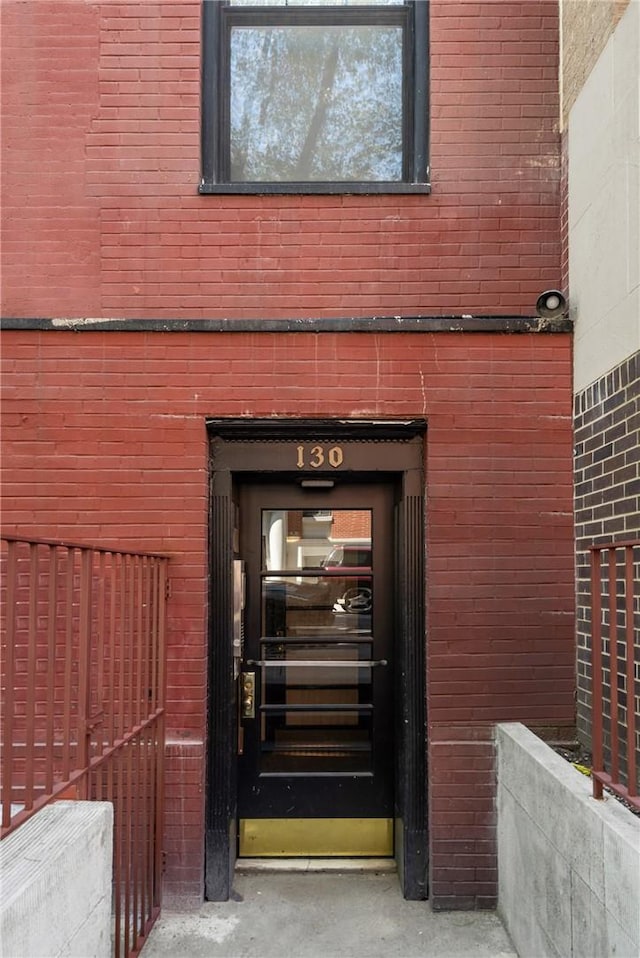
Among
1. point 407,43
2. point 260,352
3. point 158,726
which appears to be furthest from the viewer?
point 407,43


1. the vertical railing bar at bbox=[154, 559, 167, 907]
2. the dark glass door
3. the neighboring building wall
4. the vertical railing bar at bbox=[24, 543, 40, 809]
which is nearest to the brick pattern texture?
the neighboring building wall

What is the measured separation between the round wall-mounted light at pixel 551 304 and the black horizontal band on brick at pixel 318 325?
0.12 ft

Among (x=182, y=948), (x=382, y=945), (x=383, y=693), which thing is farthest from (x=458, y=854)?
(x=182, y=948)

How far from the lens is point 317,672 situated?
173 inches

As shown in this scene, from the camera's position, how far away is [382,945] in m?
3.54

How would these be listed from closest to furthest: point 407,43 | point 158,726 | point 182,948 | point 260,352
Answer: point 182,948 → point 158,726 → point 260,352 → point 407,43

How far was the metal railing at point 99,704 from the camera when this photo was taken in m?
2.24

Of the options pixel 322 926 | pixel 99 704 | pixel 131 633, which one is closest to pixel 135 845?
pixel 99 704

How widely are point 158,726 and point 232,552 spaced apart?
0.99 m

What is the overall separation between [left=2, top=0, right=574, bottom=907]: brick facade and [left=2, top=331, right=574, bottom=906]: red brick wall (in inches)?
0.5

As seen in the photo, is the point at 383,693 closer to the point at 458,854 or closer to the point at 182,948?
A: the point at 458,854

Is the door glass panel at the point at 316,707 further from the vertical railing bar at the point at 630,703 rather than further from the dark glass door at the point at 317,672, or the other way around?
the vertical railing bar at the point at 630,703

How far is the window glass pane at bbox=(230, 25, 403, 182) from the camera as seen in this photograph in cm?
439

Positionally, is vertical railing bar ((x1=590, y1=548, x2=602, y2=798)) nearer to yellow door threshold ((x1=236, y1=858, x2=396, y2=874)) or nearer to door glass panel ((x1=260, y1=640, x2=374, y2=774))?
door glass panel ((x1=260, y1=640, x2=374, y2=774))
